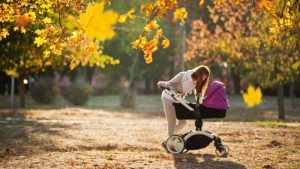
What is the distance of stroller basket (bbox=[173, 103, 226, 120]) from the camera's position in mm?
9305

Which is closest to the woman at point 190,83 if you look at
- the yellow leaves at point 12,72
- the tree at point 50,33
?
the tree at point 50,33

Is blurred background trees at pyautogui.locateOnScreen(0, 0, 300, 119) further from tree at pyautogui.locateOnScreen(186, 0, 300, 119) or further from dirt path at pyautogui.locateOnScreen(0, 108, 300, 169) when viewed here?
dirt path at pyautogui.locateOnScreen(0, 108, 300, 169)

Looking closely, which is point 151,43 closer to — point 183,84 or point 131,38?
point 183,84

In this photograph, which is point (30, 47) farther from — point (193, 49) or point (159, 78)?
point (159, 78)

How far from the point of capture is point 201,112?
30.7 ft

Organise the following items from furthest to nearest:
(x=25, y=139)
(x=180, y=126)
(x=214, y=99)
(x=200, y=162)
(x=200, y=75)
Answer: (x=25, y=139), (x=180, y=126), (x=200, y=75), (x=214, y=99), (x=200, y=162)

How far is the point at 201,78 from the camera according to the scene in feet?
31.5

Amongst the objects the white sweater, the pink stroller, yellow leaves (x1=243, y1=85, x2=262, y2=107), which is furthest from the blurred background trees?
yellow leaves (x1=243, y1=85, x2=262, y2=107)

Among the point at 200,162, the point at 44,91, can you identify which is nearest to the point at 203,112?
the point at 200,162

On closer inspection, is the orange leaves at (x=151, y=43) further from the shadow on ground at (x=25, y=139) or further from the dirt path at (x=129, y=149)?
the shadow on ground at (x=25, y=139)

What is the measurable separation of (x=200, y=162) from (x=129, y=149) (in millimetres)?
2176

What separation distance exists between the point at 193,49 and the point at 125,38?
19.6 meters

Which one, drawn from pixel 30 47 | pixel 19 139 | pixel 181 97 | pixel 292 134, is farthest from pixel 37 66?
pixel 181 97

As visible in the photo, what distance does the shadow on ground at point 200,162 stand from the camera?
834 centimetres
